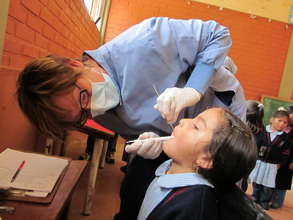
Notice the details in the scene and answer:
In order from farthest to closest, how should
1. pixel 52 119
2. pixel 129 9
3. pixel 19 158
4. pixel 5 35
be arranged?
1. pixel 129 9
2. pixel 5 35
3. pixel 19 158
4. pixel 52 119

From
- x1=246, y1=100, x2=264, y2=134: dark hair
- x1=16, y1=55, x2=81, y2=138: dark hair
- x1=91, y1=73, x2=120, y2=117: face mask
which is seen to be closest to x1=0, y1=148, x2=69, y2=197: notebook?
x1=16, y1=55, x2=81, y2=138: dark hair

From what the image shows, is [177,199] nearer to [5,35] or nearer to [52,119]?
[52,119]

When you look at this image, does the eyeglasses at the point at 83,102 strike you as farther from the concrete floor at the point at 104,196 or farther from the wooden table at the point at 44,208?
the concrete floor at the point at 104,196

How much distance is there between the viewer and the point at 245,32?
516 centimetres

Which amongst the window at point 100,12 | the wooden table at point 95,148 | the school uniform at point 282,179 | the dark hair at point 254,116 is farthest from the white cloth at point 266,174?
the window at point 100,12

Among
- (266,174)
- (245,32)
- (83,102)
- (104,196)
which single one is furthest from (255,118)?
(245,32)

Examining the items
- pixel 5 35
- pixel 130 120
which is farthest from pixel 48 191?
pixel 5 35

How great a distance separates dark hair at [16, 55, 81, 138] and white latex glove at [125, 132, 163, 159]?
26 centimetres

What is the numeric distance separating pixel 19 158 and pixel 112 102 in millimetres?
425

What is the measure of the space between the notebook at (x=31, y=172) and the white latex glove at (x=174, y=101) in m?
0.42

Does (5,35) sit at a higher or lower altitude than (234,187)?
higher

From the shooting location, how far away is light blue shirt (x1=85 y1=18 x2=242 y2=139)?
1003mm

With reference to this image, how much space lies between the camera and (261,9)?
16.9 feet

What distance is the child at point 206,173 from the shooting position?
0.79 meters
